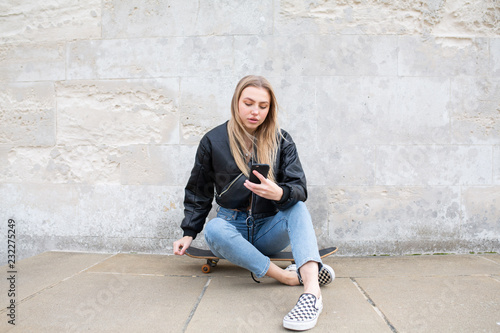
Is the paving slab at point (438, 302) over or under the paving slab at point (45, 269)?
over

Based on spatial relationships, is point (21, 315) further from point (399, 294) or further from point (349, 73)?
point (349, 73)

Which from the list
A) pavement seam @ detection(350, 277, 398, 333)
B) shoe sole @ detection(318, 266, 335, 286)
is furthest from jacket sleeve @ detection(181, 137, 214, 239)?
pavement seam @ detection(350, 277, 398, 333)

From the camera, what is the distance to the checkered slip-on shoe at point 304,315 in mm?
1555

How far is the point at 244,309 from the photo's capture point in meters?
1.81

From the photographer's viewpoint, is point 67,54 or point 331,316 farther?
point 67,54

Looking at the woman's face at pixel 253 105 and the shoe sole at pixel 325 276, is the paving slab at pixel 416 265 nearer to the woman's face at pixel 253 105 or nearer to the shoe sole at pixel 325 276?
the shoe sole at pixel 325 276

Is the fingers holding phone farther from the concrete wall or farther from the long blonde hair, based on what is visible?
the concrete wall

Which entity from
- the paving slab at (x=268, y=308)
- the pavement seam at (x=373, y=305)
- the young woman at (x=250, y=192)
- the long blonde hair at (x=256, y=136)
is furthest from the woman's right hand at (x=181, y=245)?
the pavement seam at (x=373, y=305)

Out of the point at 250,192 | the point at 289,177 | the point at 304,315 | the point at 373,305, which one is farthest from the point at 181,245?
the point at 373,305

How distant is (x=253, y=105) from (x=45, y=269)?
1.98 metres

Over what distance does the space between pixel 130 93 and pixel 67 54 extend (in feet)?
2.31

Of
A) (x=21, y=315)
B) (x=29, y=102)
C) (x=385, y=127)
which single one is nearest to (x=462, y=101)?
(x=385, y=127)

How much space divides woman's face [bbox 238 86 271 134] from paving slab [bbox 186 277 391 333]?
104cm

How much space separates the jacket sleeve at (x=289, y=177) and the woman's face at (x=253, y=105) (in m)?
0.25
